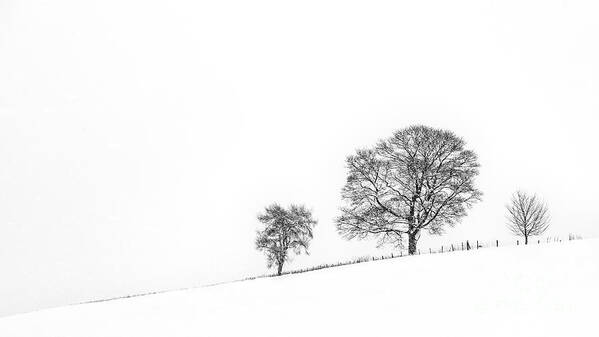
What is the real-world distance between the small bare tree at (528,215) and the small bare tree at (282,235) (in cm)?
1912

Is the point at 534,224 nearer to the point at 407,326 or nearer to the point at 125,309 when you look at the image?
the point at 407,326

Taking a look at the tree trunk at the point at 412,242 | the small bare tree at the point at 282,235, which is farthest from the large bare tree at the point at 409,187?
the small bare tree at the point at 282,235

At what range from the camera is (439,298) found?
1653 centimetres

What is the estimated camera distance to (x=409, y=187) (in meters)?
37.7

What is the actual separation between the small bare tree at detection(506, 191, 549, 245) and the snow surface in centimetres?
1013

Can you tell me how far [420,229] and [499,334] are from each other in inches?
1039

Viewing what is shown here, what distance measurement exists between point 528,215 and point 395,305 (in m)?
26.6

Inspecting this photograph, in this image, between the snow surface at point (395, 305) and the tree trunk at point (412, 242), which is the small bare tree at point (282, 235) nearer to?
the tree trunk at point (412, 242)

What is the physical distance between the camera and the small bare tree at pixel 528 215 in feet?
120

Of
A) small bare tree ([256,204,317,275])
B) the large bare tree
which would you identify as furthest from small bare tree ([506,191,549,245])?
small bare tree ([256,204,317,275])

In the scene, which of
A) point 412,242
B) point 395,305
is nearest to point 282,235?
point 412,242

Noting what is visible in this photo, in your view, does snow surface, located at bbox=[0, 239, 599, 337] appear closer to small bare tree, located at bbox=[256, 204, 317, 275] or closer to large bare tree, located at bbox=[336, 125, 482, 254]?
large bare tree, located at bbox=[336, 125, 482, 254]

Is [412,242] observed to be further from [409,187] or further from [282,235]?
[282,235]

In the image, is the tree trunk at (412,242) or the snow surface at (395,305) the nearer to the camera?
the snow surface at (395,305)
